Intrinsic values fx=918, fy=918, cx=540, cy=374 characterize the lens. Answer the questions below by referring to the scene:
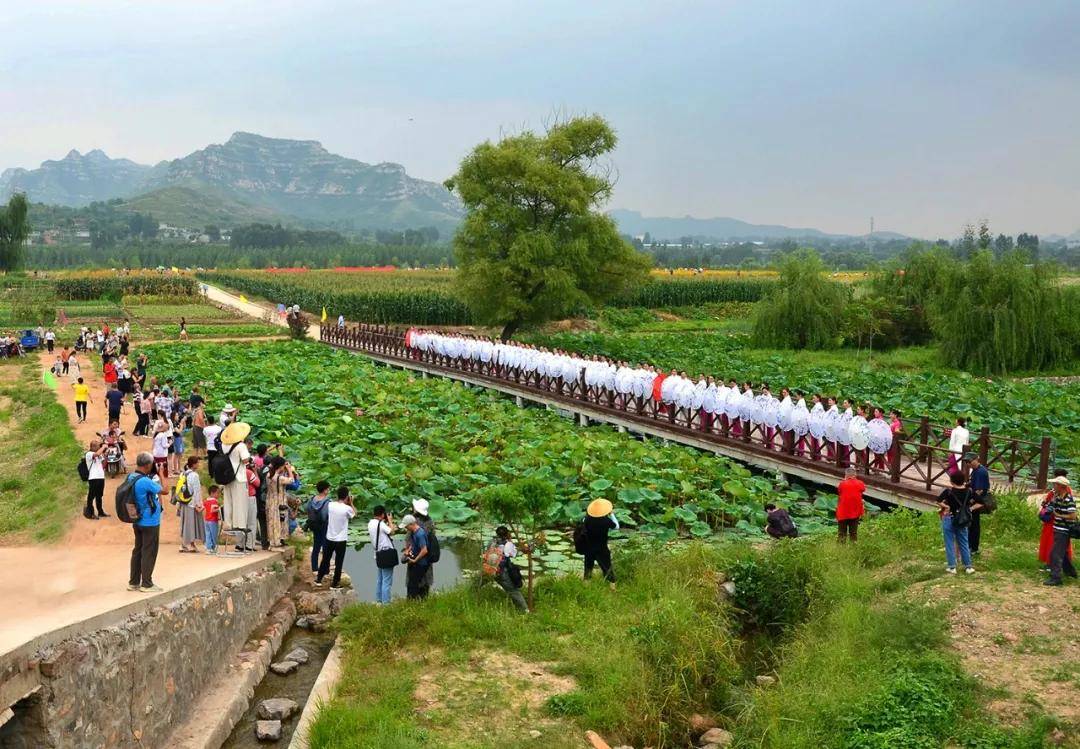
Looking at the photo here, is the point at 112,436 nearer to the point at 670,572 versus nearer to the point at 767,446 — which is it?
the point at 670,572

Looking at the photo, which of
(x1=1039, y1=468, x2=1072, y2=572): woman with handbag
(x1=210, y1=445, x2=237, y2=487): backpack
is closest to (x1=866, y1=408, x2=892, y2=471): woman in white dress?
(x1=1039, y1=468, x2=1072, y2=572): woman with handbag

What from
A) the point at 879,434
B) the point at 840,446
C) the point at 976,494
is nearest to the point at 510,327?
the point at 840,446

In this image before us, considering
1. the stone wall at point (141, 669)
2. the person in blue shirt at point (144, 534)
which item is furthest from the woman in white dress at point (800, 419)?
the person in blue shirt at point (144, 534)

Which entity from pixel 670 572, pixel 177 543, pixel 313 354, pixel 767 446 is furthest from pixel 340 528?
pixel 313 354

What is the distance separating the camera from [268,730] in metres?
8.97

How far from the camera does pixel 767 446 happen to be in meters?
18.4

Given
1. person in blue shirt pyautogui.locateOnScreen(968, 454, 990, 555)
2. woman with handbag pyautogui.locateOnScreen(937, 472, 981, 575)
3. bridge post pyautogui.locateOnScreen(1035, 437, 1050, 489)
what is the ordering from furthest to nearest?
bridge post pyautogui.locateOnScreen(1035, 437, 1050, 489) < person in blue shirt pyautogui.locateOnScreen(968, 454, 990, 555) < woman with handbag pyautogui.locateOnScreen(937, 472, 981, 575)

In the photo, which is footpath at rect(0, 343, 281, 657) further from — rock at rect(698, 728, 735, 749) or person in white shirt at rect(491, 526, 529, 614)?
rock at rect(698, 728, 735, 749)

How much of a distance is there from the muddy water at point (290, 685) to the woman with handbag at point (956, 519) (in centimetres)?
752

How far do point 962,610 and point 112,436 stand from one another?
41.0 ft

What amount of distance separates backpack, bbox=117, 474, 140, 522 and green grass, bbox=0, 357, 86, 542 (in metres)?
4.40

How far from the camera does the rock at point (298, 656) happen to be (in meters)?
10.6

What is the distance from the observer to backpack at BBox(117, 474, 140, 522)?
905 cm

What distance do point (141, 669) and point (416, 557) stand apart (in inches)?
140
